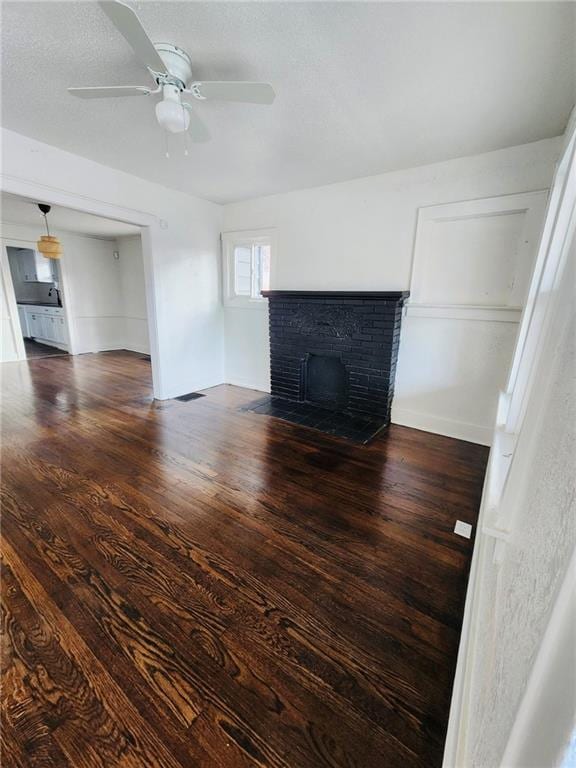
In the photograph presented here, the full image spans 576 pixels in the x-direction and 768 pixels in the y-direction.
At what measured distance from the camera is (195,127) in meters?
1.97

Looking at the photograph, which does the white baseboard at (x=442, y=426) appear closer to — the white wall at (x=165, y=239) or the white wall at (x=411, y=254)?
the white wall at (x=411, y=254)

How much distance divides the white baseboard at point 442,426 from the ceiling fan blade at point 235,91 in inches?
110

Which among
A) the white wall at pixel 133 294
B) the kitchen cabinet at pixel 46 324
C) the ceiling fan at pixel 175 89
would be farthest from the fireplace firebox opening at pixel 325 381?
the kitchen cabinet at pixel 46 324

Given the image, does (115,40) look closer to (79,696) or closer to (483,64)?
(483,64)

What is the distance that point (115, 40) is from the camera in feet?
4.99

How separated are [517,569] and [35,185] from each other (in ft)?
12.4

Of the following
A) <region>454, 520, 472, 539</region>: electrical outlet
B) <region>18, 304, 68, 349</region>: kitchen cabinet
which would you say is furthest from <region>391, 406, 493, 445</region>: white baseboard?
<region>18, 304, 68, 349</region>: kitchen cabinet

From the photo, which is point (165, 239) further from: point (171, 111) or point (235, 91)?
point (235, 91)

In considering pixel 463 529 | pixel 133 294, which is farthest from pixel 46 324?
pixel 463 529

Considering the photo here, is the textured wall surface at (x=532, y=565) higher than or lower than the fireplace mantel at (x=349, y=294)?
lower

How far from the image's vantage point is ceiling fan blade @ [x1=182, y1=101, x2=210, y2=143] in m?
1.87

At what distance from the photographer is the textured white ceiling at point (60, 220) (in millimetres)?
4348

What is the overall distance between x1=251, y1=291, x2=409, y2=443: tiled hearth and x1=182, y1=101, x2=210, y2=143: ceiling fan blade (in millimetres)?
1683

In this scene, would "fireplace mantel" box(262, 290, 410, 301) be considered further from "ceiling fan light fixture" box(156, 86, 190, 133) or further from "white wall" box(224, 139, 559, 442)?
"ceiling fan light fixture" box(156, 86, 190, 133)
